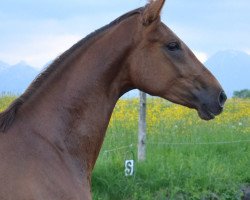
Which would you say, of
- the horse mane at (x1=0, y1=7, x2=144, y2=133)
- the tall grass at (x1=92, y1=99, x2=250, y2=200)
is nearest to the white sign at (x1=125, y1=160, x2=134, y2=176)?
the tall grass at (x1=92, y1=99, x2=250, y2=200)

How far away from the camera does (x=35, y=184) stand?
3098mm

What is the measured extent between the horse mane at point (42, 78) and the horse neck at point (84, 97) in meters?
0.03

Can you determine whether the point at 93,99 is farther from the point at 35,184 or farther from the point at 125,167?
the point at 125,167

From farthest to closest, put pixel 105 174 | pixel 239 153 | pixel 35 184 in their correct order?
pixel 239 153
pixel 105 174
pixel 35 184

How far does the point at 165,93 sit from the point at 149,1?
61 cm

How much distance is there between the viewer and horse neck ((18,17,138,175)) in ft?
11.1

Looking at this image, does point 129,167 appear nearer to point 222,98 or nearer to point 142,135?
point 142,135

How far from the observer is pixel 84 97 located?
11.5 feet

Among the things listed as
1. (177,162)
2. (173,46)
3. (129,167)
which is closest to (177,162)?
(177,162)

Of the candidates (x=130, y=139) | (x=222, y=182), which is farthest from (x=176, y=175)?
(x=130, y=139)

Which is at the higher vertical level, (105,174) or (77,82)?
(77,82)

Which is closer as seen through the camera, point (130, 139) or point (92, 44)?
point (92, 44)

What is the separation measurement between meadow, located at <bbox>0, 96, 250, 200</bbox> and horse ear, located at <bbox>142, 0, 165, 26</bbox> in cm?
314

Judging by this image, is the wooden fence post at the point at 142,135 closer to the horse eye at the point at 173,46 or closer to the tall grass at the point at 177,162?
the tall grass at the point at 177,162
